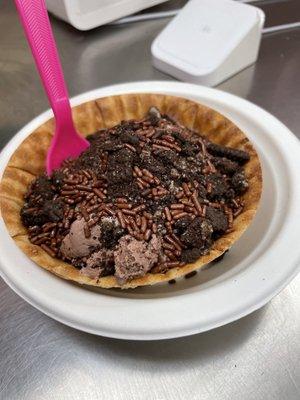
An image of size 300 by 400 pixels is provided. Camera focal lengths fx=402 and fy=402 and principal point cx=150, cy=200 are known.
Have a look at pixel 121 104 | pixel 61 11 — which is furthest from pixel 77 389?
pixel 61 11

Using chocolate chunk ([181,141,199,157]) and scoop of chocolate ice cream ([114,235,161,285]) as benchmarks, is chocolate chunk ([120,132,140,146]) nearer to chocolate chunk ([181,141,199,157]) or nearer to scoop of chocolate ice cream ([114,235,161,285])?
chocolate chunk ([181,141,199,157])

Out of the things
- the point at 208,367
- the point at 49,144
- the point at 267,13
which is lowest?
the point at 208,367

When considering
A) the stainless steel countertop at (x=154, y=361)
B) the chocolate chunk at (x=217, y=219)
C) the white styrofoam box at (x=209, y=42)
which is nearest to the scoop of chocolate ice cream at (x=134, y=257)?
the chocolate chunk at (x=217, y=219)

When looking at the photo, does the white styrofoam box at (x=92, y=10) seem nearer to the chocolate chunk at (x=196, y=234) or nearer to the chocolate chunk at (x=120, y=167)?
the chocolate chunk at (x=120, y=167)

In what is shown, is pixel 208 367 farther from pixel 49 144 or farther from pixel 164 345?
pixel 49 144

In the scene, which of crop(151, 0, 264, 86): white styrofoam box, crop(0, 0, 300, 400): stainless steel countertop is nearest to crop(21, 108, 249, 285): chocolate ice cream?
crop(0, 0, 300, 400): stainless steel countertop
